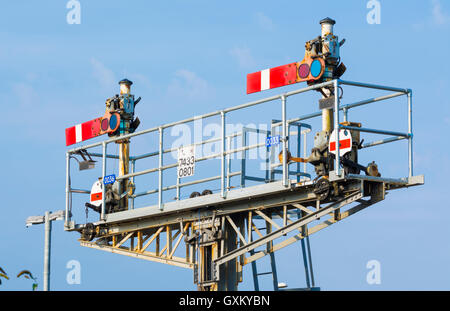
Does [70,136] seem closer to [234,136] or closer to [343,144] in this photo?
[234,136]

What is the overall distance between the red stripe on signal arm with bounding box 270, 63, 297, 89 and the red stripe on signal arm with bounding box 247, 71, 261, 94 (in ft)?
1.40

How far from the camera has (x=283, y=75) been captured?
33812 millimetres

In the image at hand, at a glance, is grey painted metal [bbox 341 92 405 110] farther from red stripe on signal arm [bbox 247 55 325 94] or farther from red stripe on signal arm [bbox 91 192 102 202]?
red stripe on signal arm [bbox 91 192 102 202]

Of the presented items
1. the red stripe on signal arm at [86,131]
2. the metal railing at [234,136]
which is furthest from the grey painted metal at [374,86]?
the red stripe on signal arm at [86,131]

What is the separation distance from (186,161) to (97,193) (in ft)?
17.5

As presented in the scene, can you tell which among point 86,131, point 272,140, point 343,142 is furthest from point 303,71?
point 86,131

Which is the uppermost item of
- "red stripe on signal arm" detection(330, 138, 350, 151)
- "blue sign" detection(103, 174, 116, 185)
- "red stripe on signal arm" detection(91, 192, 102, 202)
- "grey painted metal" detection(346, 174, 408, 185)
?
"blue sign" detection(103, 174, 116, 185)

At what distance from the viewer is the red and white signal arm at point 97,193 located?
40062 millimetres

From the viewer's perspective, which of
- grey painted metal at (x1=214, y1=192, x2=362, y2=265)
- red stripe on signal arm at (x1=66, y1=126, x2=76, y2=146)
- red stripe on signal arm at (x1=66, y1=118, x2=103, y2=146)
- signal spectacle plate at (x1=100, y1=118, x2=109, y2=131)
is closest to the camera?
grey painted metal at (x1=214, y1=192, x2=362, y2=265)

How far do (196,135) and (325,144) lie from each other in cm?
559

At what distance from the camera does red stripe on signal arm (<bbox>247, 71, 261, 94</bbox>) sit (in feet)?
113

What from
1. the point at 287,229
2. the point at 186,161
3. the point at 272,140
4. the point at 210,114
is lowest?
the point at 287,229

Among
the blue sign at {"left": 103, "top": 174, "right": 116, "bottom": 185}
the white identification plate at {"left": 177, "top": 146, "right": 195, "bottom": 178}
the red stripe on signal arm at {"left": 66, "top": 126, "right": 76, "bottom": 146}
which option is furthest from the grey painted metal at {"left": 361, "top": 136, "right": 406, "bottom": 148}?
the red stripe on signal arm at {"left": 66, "top": 126, "right": 76, "bottom": 146}

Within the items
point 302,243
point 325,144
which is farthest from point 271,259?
point 325,144
